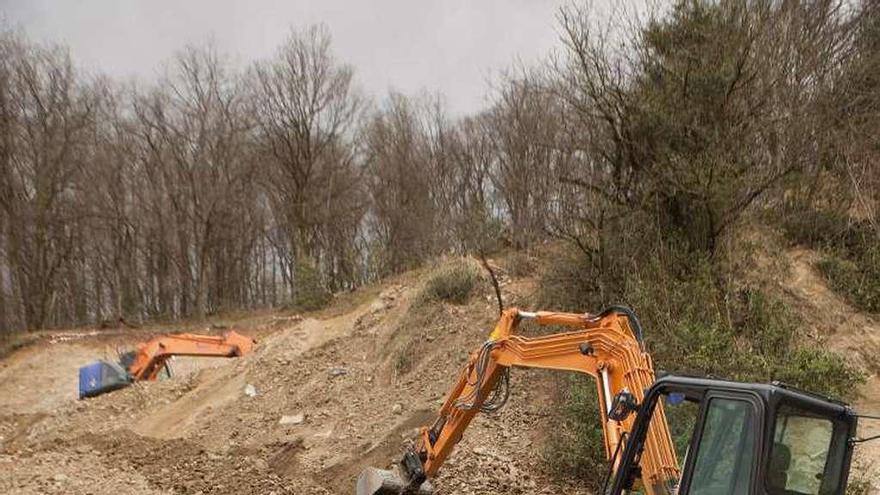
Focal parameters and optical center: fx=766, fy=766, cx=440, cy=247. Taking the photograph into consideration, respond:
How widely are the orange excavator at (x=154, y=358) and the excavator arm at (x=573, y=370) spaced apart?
10826 mm

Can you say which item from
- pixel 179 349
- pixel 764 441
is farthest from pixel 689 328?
pixel 179 349

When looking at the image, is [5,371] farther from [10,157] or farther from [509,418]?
[509,418]

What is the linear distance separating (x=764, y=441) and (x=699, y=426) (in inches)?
18.1

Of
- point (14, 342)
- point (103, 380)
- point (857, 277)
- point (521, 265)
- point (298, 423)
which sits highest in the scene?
point (521, 265)

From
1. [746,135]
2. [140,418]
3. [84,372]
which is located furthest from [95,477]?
[746,135]

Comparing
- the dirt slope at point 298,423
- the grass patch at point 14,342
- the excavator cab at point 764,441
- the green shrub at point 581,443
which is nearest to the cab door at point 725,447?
the excavator cab at point 764,441

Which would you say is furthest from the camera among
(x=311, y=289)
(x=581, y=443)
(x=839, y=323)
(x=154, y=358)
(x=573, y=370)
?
(x=311, y=289)

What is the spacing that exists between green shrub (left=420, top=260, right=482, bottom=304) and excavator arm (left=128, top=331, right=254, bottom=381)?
559cm

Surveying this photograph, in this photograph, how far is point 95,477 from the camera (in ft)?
37.6

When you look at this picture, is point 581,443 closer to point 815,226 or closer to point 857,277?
point 857,277

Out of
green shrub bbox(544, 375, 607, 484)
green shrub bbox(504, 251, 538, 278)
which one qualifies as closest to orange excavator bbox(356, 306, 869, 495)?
green shrub bbox(544, 375, 607, 484)

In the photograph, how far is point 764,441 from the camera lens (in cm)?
387

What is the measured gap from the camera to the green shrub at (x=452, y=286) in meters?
15.5

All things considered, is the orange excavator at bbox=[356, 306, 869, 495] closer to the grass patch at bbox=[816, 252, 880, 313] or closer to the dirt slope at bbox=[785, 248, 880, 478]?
the dirt slope at bbox=[785, 248, 880, 478]
